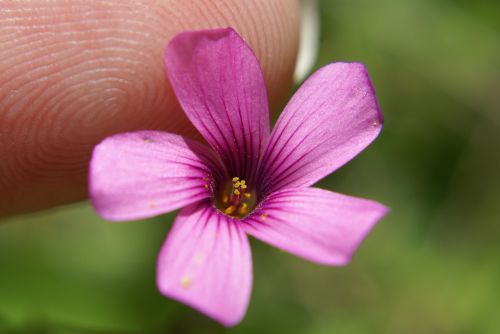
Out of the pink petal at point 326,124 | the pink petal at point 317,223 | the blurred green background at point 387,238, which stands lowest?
the blurred green background at point 387,238

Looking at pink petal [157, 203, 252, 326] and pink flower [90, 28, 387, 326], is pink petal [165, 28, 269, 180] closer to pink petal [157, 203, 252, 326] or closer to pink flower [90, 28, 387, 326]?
pink flower [90, 28, 387, 326]

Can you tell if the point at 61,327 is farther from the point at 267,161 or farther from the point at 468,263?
the point at 468,263

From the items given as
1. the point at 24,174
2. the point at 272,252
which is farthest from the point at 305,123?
the point at 272,252

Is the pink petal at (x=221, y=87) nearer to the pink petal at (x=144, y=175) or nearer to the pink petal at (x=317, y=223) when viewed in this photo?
the pink petal at (x=144, y=175)

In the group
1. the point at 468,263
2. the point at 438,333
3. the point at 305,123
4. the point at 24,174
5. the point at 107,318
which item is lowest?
the point at 107,318

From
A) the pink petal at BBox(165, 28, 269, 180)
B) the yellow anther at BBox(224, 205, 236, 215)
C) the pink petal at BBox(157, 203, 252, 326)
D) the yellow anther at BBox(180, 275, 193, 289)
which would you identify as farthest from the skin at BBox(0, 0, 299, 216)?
the yellow anther at BBox(180, 275, 193, 289)

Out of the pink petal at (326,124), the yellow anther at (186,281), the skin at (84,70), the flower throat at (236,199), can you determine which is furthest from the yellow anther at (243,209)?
the yellow anther at (186,281)
